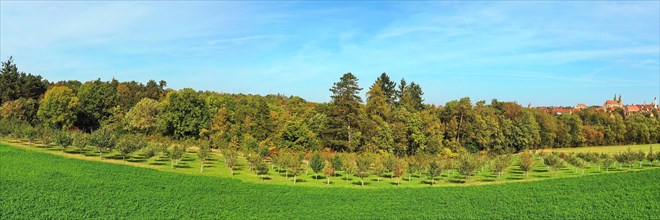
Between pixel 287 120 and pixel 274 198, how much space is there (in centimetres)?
3435

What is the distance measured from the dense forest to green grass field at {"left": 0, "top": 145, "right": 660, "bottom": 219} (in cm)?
2464

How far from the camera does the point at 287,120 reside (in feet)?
210

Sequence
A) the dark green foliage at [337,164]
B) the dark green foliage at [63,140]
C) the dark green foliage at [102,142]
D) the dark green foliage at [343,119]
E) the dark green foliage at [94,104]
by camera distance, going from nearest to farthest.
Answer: the dark green foliage at [337,164], the dark green foliage at [102,142], the dark green foliage at [63,140], the dark green foliage at [343,119], the dark green foliage at [94,104]

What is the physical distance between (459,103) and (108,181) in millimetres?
56545

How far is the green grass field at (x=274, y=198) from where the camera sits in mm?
25172

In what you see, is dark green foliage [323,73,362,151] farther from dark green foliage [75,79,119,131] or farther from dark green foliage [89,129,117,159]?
dark green foliage [75,79,119,131]

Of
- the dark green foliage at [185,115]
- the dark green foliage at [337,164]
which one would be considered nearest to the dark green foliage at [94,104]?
the dark green foliage at [185,115]

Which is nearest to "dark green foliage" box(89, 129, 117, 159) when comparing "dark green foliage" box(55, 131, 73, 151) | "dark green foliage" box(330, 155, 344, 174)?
"dark green foliage" box(55, 131, 73, 151)

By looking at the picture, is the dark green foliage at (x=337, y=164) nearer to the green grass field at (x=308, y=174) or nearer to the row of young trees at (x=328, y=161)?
the row of young trees at (x=328, y=161)

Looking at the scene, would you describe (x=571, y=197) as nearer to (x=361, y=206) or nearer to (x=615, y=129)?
(x=361, y=206)

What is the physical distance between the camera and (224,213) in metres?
25.3

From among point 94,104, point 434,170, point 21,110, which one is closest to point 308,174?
point 434,170

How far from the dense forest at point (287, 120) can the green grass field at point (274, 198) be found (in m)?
24.6

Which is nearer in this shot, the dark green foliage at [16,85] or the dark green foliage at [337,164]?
the dark green foliage at [337,164]
